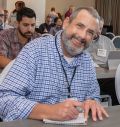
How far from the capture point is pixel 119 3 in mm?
11391

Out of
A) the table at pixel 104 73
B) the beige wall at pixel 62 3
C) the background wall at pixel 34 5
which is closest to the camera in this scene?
the table at pixel 104 73

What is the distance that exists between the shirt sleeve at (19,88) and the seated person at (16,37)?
4.05ft

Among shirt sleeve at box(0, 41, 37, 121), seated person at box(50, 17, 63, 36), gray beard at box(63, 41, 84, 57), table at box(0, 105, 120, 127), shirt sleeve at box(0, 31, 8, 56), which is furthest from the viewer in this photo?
seated person at box(50, 17, 63, 36)

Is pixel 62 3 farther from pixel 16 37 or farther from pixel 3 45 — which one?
pixel 3 45

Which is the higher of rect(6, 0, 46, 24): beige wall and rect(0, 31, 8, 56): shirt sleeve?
rect(6, 0, 46, 24): beige wall

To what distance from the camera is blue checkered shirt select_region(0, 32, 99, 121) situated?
1449mm

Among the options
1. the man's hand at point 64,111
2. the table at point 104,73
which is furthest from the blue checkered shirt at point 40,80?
the table at point 104,73

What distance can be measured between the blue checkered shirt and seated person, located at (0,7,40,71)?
46.8 inches

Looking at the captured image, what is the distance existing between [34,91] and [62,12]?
9.97 m

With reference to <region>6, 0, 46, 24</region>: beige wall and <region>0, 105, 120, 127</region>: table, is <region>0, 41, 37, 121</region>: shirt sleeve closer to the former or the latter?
<region>0, 105, 120, 127</region>: table

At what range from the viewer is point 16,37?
10.3 feet

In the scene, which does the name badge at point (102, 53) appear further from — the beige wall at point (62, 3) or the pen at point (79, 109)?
the beige wall at point (62, 3)

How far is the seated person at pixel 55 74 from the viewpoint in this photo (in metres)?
1.45

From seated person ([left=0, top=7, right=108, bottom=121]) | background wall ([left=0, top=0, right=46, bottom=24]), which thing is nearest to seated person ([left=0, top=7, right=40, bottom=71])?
seated person ([left=0, top=7, right=108, bottom=121])
